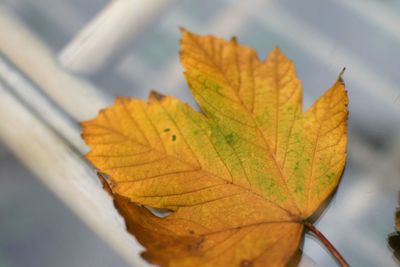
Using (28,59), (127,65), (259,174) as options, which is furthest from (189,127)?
(28,59)

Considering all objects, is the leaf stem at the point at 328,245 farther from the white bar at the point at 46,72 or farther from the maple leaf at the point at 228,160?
the white bar at the point at 46,72

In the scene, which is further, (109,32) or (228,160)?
(109,32)

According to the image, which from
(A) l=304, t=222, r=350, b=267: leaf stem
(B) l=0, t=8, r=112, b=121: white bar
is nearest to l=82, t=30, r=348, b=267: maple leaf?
(A) l=304, t=222, r=350, b=267: leaf stem

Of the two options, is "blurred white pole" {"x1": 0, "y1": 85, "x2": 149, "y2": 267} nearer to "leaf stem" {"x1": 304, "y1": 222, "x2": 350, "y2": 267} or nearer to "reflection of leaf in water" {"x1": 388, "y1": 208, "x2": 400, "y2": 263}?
"leaf stem" {"x1": 304, "y1": 222, "x2": 350, "y2": 267}

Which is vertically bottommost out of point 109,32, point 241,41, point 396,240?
point 396,240

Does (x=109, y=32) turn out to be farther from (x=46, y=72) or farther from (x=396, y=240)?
(x=396, y=240)

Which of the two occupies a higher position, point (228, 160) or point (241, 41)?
point (241, 41)

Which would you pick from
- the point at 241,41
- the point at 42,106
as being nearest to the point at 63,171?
the point at 42,106
